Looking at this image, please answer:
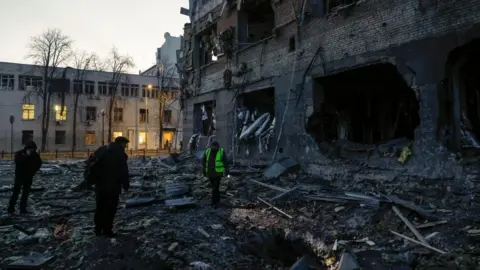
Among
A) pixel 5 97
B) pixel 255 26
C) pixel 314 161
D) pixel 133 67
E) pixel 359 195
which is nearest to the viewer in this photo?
pixel 359 195

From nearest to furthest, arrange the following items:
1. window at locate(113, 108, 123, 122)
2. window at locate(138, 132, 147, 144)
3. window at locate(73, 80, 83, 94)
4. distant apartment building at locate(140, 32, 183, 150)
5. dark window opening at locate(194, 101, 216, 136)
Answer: dark window opening at locate(194, 101, 216, 136) → window at locate(73, 80, 83, 94) → window at locate(113, 108, 123, 122) → window at locate(138, 132, 147, 144) → distant apartment building at locate(140, 32, 183, 150)

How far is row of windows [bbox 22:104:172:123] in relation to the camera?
36.7 metres

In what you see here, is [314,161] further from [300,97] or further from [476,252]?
[476,252]

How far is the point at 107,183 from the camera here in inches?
221

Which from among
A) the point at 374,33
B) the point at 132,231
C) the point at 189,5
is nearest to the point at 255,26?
the point at 189,5

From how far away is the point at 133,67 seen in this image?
43.1 meters

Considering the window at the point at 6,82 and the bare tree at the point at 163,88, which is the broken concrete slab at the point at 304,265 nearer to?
the bare tree at the point at 163,88

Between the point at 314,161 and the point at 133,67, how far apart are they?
1448 inches

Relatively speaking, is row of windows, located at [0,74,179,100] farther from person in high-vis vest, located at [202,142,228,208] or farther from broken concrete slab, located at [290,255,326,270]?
broken concrete slab, located at [290,255,326,270]

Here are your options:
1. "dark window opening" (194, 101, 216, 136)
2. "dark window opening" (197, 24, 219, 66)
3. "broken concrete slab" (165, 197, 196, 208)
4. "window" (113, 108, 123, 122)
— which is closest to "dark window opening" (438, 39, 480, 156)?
"broken concrete slab" (165, 197, 196, 208)

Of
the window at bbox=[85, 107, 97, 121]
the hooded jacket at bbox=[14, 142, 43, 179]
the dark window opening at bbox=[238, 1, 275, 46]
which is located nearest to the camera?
the hooded jacket at bbox=[14, 142, 43, 179]

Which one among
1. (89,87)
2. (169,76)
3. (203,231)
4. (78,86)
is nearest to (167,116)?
(169,76)

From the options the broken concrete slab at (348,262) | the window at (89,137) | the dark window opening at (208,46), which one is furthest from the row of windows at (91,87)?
the broken concrete slab at (348,262)

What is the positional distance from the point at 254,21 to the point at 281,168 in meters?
8.65
